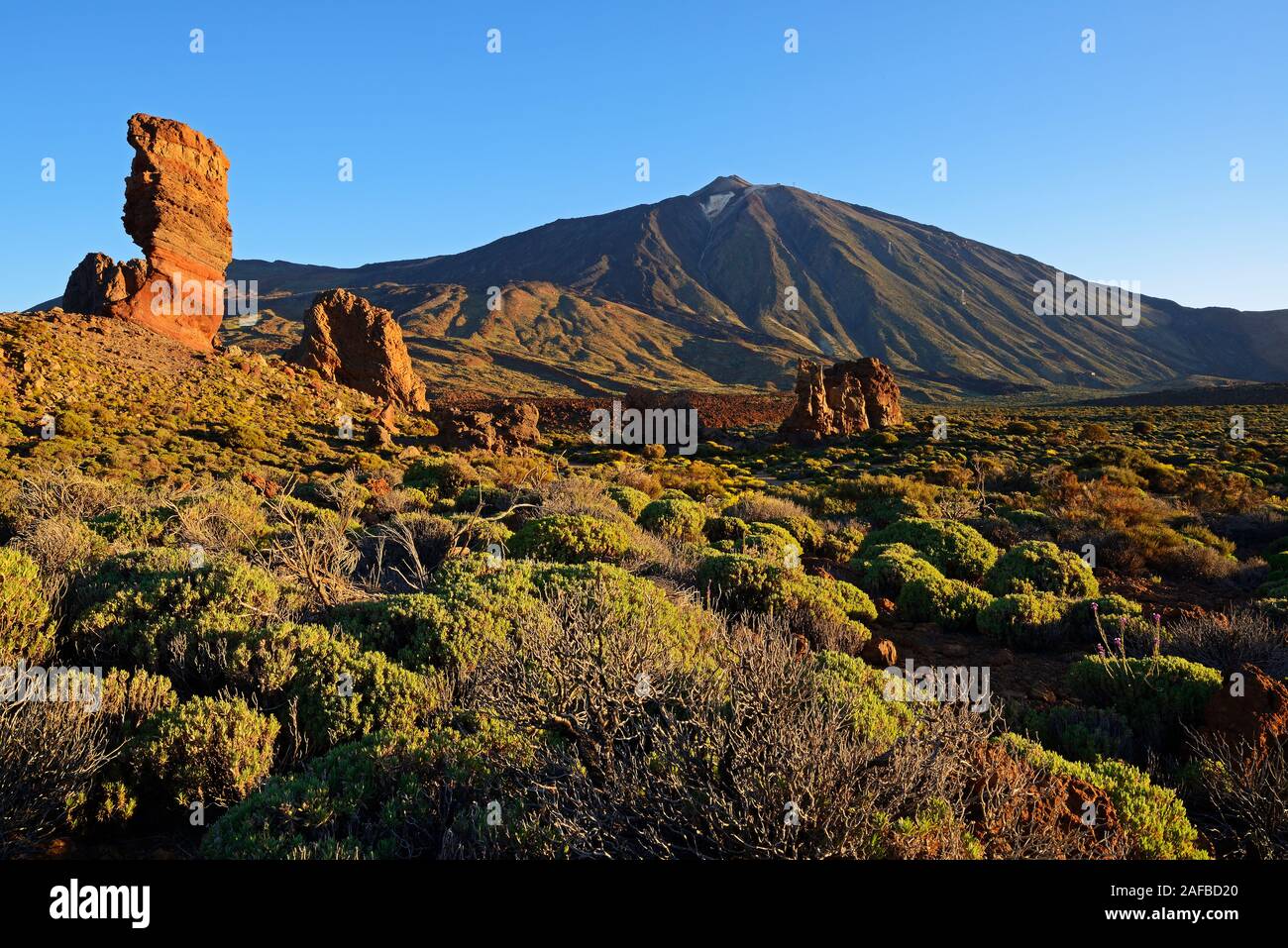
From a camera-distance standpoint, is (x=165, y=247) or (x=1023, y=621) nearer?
(x=1023, y=621)

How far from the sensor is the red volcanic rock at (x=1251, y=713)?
357 centimetres

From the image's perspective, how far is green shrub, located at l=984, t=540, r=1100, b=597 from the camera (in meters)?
7.85

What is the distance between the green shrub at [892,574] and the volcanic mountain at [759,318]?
69.1m

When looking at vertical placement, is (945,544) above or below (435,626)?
below

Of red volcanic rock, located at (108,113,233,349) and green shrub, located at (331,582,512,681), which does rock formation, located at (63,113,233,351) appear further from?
green shrub, located at (331,582,512,681)

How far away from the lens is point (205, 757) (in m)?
3.17

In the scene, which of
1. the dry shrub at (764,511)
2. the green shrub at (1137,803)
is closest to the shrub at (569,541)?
the dry shrub at (764,511)

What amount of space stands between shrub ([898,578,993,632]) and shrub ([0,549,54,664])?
7.30 metres

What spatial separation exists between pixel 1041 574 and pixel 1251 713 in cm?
465

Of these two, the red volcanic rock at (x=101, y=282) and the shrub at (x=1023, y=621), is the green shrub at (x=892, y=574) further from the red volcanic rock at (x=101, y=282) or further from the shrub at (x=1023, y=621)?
the red volcanic rock at (x=101, y=282)

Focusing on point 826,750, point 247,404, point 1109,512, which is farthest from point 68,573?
point 247,404

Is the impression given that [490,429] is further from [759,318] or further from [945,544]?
[759,318]
